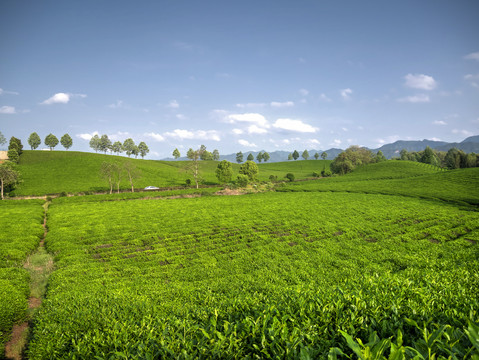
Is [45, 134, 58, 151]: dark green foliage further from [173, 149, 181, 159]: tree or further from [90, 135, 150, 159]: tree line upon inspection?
[173, 149, 181, 159]: tree

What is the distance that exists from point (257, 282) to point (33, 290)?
15258mm

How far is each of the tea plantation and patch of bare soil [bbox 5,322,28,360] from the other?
1.94 ft

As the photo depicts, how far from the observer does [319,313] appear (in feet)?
18.5

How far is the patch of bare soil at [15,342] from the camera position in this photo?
9681 mm

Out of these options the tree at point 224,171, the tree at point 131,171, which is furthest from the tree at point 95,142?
the tree at point 224,171

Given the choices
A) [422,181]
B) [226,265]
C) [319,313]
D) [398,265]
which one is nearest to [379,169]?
[422,181]

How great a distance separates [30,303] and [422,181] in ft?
285

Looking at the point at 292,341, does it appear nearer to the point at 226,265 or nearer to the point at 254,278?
the point at 254,278

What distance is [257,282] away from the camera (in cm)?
1435

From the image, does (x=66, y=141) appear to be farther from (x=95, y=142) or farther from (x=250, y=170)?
(x=250, y=170)

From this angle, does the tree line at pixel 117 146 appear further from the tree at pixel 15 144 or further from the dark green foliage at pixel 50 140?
the tree at pixel 15 144

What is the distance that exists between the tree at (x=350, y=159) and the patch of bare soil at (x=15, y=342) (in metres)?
123

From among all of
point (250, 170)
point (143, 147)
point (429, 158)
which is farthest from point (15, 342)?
point (143, 147)

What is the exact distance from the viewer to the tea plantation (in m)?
4.54
